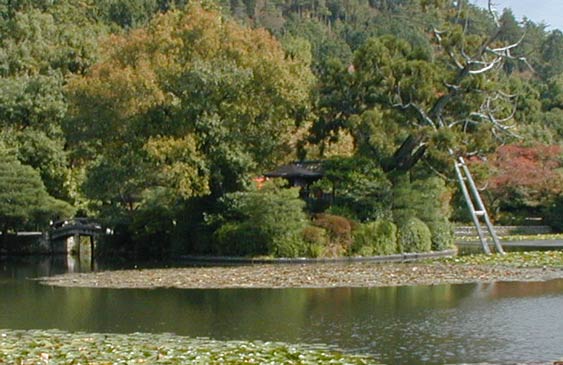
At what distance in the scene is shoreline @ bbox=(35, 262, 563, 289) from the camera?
2983 cm

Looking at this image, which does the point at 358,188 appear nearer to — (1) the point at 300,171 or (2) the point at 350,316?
(1) the point at 300,171

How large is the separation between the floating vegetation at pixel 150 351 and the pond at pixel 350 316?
1106mm

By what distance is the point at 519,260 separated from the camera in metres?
35.8

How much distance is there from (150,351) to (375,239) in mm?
Answer: 27310

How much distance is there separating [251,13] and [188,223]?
10850 centimetres

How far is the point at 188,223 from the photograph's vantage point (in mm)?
46344

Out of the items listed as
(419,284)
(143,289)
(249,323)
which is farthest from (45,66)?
(249,323)

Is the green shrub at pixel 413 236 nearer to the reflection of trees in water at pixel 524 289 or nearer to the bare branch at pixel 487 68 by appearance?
the bare branch at pixel 487 68

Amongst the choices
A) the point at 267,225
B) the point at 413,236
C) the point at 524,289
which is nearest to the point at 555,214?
the point at 413,236

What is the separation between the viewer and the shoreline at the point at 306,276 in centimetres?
2983

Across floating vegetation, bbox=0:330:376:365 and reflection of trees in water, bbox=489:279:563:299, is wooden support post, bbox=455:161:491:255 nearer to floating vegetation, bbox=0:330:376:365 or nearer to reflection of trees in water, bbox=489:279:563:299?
reflection of trees in water, bbox=489:279:563:299

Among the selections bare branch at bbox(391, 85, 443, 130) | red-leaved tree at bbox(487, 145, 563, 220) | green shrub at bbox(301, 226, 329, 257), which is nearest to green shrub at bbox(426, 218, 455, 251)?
bare branch at bbox(391, 85, 443, 130)

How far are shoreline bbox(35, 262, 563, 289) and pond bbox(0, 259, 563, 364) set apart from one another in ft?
4.26

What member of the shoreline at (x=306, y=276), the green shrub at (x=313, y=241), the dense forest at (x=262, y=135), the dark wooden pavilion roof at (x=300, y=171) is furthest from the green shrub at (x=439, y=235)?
the shoreline at (x=306, y=276)
